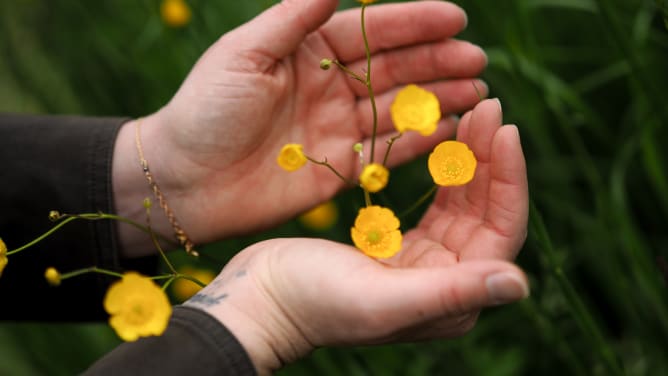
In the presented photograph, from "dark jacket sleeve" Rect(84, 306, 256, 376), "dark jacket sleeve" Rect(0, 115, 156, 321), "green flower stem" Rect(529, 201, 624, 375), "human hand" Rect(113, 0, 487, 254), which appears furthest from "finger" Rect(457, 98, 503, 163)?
"dark jacket sleeve" Rect(0, 115, 156, 321)

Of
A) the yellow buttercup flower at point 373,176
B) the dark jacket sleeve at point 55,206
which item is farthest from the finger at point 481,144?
the dark jacket sleeve at point 55,206

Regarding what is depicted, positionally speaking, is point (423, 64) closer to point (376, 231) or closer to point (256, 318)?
point (376, 231)

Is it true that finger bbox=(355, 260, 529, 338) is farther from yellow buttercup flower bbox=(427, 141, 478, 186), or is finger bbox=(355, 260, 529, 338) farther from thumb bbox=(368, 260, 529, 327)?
yellow buttercup flower bbox=(427, 141, 478, 186)

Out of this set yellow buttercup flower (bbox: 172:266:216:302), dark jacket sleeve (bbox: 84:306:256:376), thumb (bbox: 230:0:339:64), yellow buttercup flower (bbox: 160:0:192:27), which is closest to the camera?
dark jacket sleeve (bbox: 84:306:256:376)

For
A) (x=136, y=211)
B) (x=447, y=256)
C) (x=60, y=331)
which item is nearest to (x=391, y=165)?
(x=447, y=256)

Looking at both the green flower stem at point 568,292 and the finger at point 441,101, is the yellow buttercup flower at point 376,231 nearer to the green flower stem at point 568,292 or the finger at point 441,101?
the green flower stem at point 568,292
